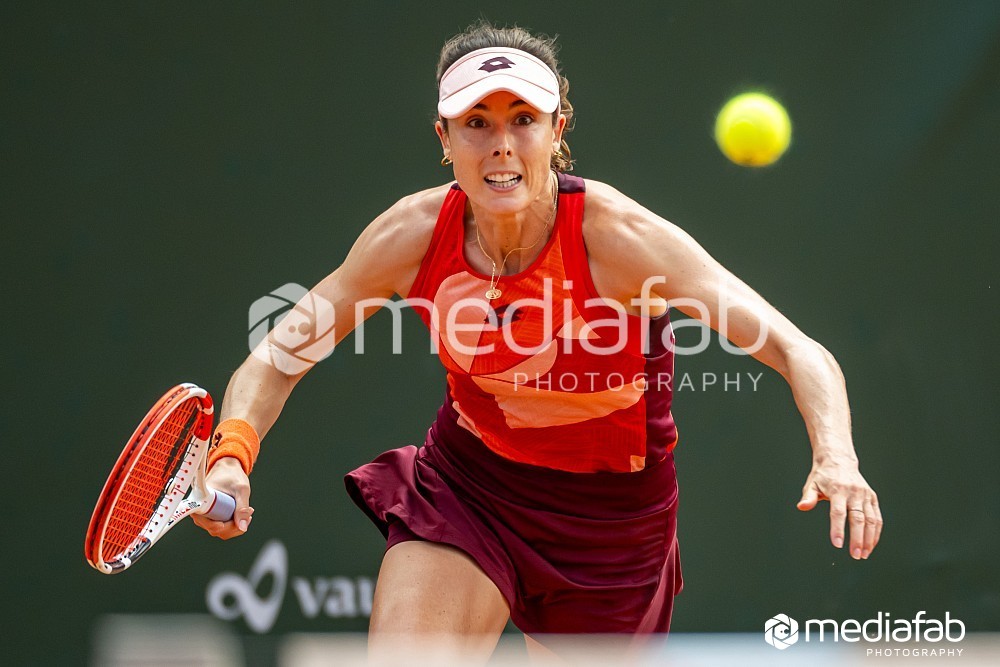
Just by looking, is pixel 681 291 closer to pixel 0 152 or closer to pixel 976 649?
pixel 976 649

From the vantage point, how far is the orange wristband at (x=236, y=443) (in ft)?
8.13

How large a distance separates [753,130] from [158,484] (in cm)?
192

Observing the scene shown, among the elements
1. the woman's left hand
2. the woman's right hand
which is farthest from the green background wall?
the woman's left hand

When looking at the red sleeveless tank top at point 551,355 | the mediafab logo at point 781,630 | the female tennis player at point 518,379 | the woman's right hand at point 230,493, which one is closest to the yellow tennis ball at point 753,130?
the female tennis player at point 518,379

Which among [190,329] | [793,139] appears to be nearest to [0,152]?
[190,329]

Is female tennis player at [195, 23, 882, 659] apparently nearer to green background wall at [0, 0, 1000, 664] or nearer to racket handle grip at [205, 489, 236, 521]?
racket handle grip at [205, 489, 236, 521]

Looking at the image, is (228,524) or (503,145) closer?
(228,524)

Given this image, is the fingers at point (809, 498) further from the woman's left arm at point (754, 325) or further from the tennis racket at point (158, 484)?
the tennis racket at point (158, 484)

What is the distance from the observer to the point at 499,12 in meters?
3.48

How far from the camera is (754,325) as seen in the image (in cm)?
232

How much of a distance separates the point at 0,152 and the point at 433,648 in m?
2.03

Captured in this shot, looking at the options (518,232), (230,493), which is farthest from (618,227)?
→ (230,493)

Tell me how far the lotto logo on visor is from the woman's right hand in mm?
804

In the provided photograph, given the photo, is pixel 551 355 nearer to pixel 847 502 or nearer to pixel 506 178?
pixel 506 178
